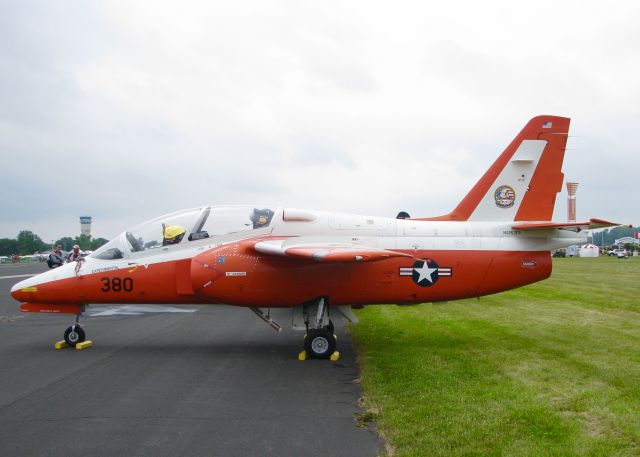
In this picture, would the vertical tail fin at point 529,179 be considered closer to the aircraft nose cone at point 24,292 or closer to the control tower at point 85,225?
the aircraft nose cone at point 24,292

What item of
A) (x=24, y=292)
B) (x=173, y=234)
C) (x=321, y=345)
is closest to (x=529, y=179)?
(x=321, y=345)

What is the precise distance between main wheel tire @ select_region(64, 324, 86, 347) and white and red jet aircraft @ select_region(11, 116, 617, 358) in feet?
0.08

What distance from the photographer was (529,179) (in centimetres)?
1055

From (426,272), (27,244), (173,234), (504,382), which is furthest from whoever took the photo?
(27,244)

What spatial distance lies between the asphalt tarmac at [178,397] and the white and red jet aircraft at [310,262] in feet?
3.25

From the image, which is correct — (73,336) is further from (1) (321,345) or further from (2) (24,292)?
(1) (321,345)

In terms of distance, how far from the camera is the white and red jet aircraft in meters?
9.34

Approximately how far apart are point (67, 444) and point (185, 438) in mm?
1114

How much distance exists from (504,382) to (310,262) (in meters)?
3.83

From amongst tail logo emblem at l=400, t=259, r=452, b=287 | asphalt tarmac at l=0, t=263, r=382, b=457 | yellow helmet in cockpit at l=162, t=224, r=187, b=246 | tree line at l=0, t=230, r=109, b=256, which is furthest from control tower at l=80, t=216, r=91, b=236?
tail logo emblem at l=400, t=259, r=452, b=287

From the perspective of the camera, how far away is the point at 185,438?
5.16 metres

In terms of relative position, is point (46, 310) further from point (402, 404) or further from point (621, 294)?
point (621, 294)

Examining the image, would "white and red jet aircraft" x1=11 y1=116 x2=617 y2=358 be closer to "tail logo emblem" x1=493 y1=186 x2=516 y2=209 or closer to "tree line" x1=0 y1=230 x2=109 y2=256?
"tail logo emblem" x1=493 y1=186 x2=516 y2=209

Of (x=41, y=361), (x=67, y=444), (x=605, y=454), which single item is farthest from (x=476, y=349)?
(x=41, y=361)
